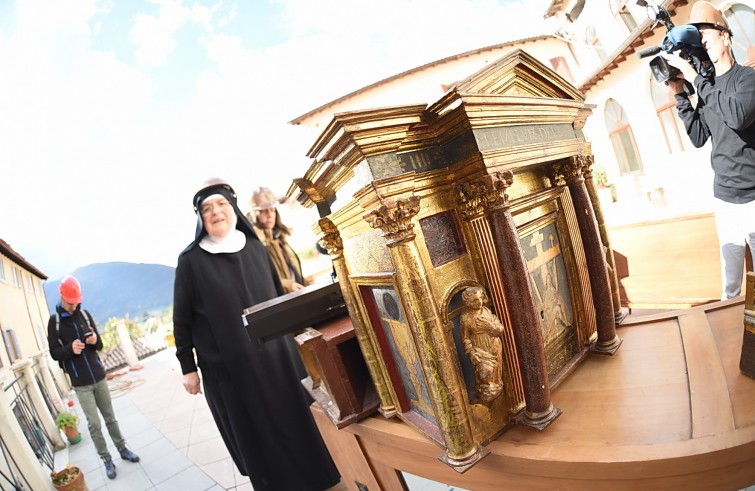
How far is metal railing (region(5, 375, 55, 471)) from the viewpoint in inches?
157

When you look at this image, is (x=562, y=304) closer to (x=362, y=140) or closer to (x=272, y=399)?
(x=362, y=140)

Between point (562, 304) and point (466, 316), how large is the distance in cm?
79

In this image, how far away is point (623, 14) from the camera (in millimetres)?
6781

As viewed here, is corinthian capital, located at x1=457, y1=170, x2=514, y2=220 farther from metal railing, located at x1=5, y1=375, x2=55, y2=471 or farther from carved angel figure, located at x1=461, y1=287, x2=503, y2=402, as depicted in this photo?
metal railing, located at x1=5, y1=375, x2=55, y2=471

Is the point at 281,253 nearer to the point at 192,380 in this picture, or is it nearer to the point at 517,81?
the point at 192,380

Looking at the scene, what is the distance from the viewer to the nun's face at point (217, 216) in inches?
97.0

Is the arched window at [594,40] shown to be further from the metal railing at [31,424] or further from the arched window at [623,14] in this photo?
the metal railing at [31,424]

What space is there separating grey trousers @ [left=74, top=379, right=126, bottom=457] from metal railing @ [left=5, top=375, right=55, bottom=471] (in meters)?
0.71

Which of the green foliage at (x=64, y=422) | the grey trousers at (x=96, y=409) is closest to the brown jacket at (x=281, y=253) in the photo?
the grey trousers at (x=96, y=409)

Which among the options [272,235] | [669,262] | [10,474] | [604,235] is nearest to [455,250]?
[604,235]

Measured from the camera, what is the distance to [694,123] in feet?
7.47

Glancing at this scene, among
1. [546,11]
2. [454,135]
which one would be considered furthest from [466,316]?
[546,11]

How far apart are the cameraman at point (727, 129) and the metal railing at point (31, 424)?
20.8 feet

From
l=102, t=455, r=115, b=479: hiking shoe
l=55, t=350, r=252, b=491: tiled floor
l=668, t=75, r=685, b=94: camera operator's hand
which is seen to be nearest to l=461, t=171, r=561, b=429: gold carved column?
l=668, t=75, r=685, b=94: camera operator's hand
